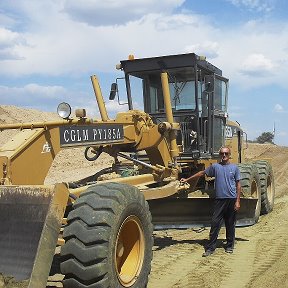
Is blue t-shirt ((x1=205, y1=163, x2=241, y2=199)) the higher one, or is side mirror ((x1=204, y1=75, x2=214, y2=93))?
side mirror ((x1=204, y1=75, x2=214, y2=93))

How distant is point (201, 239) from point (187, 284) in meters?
2.51

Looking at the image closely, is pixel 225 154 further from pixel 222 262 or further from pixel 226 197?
pixel 222 262

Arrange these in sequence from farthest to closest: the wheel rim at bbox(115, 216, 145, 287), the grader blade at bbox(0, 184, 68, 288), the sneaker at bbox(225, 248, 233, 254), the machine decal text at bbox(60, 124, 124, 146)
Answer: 1. the sneaker at bbox(225, 248, 233, 254)
2. the machine decal text at bbox(60, 124, 124, 146)
3. the wheel rim at bbox(115, 216, 145, 287)
4. the grader blade at bbox(0, 184, 68, 288)

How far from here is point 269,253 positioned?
7.11 meters

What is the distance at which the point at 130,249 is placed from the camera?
17.3 ft

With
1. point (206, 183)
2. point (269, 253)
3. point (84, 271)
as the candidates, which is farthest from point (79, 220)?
point (206, 183)

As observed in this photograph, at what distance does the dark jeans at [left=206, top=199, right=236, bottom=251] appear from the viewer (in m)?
7.38

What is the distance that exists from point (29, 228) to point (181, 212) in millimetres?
4129

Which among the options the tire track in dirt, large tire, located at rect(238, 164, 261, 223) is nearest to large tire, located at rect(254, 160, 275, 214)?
large tire, located at rect(238, 164, 261, 223)

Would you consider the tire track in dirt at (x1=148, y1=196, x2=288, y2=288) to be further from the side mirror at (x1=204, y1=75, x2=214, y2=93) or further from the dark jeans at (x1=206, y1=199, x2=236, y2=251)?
the side mirror at (x1=204, y1=75, x2=214, y2=93)

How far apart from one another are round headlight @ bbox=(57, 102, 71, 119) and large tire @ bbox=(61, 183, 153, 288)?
3.62 feet

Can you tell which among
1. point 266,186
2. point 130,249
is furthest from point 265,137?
point 130,249

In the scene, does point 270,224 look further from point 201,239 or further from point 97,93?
point 97,93

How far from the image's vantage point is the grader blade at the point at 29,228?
13.6ft
